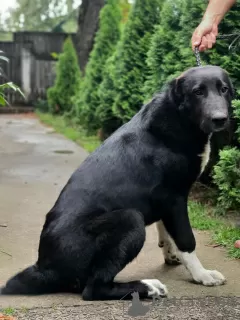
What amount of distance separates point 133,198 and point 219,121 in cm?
72

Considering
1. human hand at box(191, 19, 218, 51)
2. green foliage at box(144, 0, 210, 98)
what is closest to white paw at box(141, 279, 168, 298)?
human hand at box(191, 19, 218, 51)

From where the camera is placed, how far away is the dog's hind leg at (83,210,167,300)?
3180 millimetres

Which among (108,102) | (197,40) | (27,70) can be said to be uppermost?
(197,40)

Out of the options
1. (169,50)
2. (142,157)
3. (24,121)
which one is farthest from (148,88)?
(24,121)

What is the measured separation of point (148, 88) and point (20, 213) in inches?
106

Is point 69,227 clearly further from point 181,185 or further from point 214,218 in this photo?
point 214,218

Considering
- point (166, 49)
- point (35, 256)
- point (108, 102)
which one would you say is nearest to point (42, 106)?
point (108, 102)

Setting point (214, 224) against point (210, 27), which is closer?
point (210, 27)

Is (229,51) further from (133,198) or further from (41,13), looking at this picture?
(41,13)

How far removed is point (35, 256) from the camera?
13.7 feet

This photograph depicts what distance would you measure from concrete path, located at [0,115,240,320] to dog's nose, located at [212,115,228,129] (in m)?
1.09

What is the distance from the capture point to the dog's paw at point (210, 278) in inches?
139

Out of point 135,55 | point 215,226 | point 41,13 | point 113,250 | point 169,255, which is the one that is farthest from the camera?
point 41,13

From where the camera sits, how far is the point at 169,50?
6.77 m
